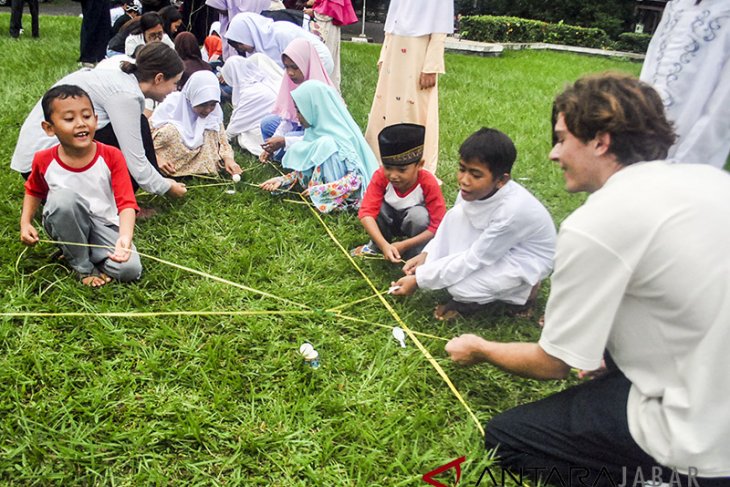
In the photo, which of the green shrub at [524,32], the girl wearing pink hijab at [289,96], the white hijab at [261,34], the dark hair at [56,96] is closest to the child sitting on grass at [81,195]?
the dark hair at [56,96]

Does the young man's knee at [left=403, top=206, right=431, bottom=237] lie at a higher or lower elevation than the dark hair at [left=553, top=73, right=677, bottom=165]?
lower

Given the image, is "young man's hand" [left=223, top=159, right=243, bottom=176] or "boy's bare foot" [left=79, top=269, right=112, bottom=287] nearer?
"boy's bare foot" [left=79, top=269, right=112, bottom=287]

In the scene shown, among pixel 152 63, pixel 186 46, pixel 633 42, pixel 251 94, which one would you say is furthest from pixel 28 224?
pixel 633 42

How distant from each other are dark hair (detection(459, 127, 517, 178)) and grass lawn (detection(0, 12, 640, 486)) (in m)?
0.83

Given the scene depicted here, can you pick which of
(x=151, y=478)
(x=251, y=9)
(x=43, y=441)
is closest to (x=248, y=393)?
(x=151, y=478)

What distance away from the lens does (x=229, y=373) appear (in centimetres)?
239

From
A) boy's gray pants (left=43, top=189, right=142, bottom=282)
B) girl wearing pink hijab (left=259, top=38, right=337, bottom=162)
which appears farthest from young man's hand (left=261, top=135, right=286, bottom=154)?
boy's gray pants (left=43, top=189, right=142, bottom=282)

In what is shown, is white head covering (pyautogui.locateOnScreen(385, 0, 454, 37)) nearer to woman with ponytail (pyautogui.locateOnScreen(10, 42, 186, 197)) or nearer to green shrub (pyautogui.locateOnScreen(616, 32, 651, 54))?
woman with ponytail (pyautogui.locateOnScreen(10, 42, 186, 197))

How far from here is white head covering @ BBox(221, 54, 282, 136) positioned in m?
5.20

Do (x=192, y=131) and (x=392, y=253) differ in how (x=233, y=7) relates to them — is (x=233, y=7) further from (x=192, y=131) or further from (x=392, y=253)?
(x=392, y=253)

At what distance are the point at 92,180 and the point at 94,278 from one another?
52cm

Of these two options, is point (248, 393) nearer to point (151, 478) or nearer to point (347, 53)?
point (151, 478)

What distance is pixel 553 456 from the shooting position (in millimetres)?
1922

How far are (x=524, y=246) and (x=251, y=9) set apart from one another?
594 cm
